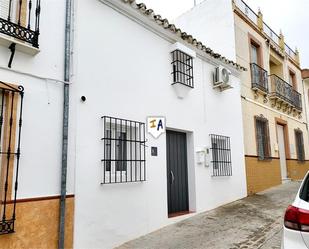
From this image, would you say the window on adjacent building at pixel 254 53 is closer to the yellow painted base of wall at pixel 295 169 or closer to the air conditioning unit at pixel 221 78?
the air conditioning unit at pixel 221 78

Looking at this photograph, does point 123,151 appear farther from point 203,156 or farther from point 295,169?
point 295,169

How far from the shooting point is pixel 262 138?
11.2 m

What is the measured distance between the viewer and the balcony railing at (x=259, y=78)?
10930 mm

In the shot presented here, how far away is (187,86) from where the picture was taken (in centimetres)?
719

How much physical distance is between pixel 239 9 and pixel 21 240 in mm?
10684

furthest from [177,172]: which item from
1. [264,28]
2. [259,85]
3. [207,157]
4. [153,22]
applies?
[264,28]

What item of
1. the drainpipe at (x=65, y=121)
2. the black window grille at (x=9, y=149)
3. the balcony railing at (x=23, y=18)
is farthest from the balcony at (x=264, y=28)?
the black window grille at (x=9, y=149)

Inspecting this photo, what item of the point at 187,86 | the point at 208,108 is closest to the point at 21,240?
the point at 187,86

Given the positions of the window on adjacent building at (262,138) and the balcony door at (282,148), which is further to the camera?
the balcony door at (282,148)

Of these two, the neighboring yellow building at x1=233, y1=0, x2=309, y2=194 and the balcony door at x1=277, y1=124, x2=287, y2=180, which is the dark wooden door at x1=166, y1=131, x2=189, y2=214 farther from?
the balcony door at x1=277, y1=124, x2=287, y2=180

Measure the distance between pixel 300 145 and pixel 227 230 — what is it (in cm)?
1106

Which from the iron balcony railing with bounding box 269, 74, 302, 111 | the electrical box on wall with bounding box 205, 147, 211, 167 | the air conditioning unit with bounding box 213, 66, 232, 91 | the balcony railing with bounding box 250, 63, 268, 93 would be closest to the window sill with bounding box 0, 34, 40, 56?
the electrical box on wall with bounding box 205, 147, 211, 167

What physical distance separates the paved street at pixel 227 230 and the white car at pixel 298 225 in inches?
95.2

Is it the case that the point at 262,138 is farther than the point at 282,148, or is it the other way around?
the point at 282,148
